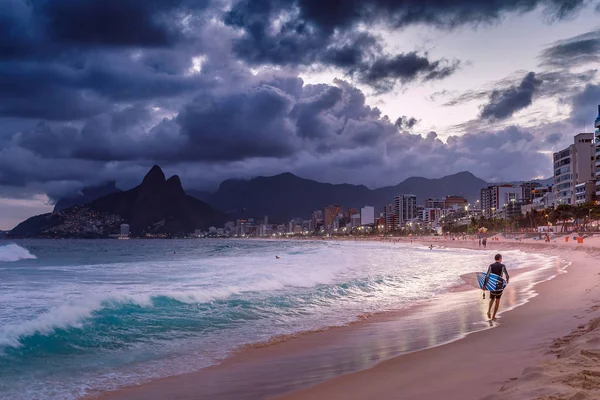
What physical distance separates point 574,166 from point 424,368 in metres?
142

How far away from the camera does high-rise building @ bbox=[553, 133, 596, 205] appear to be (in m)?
124

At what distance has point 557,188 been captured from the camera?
14138 cm

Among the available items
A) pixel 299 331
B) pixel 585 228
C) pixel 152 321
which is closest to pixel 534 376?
pixel 299 331

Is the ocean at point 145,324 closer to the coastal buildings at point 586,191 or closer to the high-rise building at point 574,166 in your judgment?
the coastal buildings at point 586,191

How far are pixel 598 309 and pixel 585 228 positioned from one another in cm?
10267

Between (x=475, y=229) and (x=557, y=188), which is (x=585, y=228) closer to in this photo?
(x=557, y=188)

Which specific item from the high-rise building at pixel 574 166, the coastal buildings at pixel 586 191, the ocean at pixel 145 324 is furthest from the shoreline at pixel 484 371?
the high-rise building at pixel 574 166

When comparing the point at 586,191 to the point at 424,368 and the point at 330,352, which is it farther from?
the point at 424,368

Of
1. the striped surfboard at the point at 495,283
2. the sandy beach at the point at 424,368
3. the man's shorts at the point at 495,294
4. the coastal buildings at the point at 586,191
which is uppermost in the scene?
the coastal buildings at the point at 586,191

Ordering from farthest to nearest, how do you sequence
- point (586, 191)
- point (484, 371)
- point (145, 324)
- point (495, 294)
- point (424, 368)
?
point (586, 191) < point (145, 324) < point (495, 294) < point (424, 368) < point (484, 371)

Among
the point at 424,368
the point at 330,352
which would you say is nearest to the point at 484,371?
the point at 424,368

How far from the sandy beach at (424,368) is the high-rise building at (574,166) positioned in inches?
5239

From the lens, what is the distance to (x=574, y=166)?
12775 centimetres

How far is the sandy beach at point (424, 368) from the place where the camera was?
205 inches
